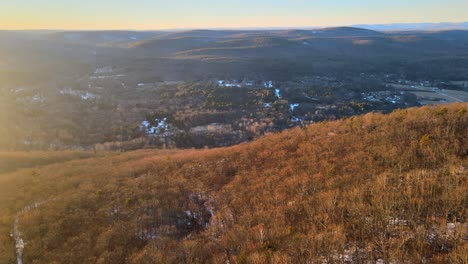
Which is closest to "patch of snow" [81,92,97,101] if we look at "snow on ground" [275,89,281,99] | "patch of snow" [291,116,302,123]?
"snow on ground" [275,89,281,99]

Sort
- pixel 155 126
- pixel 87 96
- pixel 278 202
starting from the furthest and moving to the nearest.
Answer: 1. pixel 87 96
2. pixel 155 126
3. pixel 278 202

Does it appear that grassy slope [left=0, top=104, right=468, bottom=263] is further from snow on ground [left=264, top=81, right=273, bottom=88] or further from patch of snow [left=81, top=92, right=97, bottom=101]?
snow on ground [left=264, top=81, right=273, bottom=88]

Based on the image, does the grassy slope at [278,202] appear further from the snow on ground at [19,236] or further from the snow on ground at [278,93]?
the snow on ground at [278,93]

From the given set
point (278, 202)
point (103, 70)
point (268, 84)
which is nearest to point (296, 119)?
point (268, 84)

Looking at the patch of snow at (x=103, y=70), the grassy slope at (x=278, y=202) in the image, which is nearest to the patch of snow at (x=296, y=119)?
the grassy slope at (x=278, y=202)

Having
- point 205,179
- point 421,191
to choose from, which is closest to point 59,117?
point 205,179

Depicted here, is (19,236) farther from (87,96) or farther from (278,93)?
(278,93)

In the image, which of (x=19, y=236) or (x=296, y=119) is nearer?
(x=19, y=236)

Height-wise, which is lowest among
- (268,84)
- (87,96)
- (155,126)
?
(155,126)
